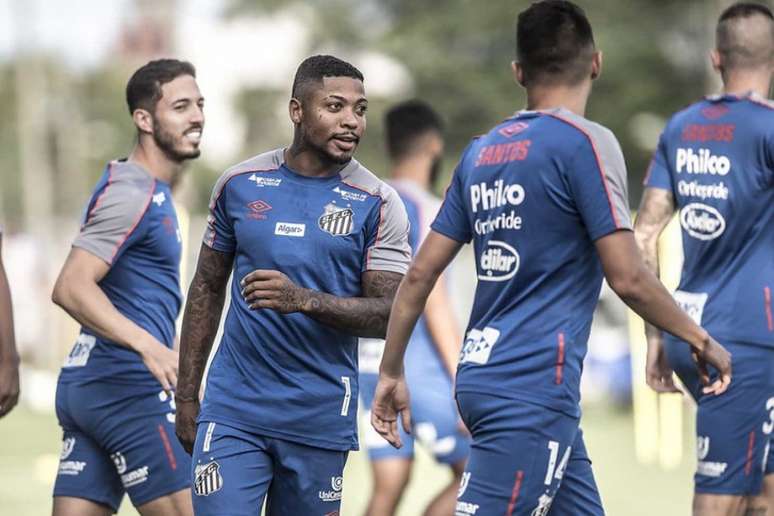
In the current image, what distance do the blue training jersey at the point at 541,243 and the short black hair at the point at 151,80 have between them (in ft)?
7.82

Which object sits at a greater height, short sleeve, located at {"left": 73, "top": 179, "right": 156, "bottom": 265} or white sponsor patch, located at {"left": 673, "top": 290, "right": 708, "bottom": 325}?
short sleeve, located at {"left": 73, "top": 179, "right": 156, "bottom": 265}

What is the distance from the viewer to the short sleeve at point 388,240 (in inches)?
243

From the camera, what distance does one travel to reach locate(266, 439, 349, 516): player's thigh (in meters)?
6.06

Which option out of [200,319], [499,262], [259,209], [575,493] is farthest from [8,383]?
[575,493]

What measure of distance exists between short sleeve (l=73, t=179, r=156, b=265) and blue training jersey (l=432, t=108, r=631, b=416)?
6.69 feet

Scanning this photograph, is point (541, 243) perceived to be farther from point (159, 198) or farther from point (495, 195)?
point (159, 198)

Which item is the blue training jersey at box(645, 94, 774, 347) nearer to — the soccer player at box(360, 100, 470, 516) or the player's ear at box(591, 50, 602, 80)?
the player's ear at box(591, 50, 602, 80)

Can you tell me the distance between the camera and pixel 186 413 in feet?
21.0

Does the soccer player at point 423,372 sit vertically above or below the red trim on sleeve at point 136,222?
below

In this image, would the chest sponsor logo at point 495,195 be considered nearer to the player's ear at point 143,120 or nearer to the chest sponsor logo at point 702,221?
the chest sponsor logo at point 702,221

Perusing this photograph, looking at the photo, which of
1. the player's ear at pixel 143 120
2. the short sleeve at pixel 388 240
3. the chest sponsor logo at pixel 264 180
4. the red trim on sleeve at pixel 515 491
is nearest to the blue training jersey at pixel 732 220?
the short sleeve at pixel 388 240

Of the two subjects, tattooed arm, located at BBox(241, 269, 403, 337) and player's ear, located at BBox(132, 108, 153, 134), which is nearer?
tattooed arm, located at BBox(241, 269, 403, 337)

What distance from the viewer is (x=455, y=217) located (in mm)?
5707

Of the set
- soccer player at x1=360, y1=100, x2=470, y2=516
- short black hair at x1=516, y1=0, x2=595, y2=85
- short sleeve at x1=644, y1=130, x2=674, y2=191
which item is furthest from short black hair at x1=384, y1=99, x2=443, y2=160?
Answer: short black hair at x1=516, y1=0, x2=595, y2=85
